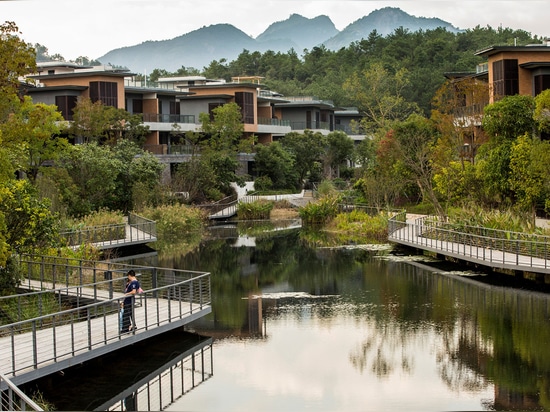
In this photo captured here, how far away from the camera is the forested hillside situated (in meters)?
77.9

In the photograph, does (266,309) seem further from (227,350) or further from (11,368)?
(11,368)

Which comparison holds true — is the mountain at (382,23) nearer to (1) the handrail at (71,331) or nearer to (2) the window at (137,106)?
(2) the window at (137,106)

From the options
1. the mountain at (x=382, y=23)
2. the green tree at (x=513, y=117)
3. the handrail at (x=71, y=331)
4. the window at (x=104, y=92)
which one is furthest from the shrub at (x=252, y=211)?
the handrail at (x=71, y=331)

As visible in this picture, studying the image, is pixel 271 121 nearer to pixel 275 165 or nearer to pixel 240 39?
pixel 240 39

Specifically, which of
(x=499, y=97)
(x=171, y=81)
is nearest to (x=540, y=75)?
(x=499, y=97)

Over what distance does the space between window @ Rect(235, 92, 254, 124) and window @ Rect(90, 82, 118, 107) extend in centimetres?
1150

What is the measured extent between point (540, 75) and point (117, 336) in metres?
29.0

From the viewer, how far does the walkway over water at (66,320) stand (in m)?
16.2

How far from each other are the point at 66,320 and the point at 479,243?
17.2 metres

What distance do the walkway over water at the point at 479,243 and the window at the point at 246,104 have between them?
91.9 feet

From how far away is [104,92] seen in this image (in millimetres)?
54531

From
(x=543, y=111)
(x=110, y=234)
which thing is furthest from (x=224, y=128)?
(x=543, y=111)

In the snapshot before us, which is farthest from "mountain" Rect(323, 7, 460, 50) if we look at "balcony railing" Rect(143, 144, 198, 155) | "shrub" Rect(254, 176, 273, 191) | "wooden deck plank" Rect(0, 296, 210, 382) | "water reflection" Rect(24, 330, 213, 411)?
"water reflection" Rect(24, 330, 213, 411)

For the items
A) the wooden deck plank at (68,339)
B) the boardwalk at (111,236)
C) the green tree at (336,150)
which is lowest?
the wooden deck plank at (68,339)
